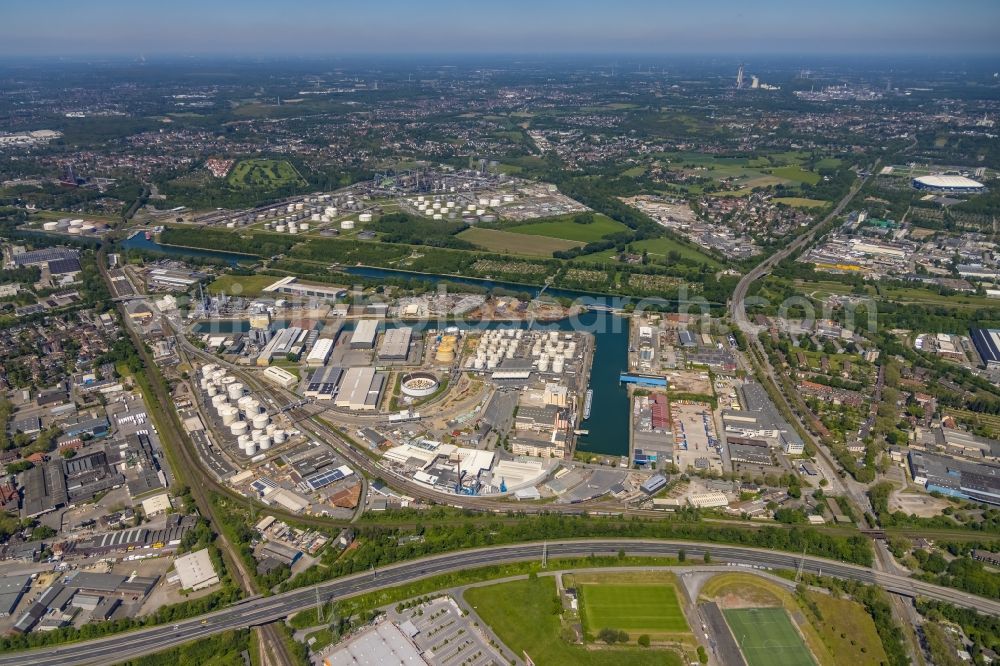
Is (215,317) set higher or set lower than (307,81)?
lower

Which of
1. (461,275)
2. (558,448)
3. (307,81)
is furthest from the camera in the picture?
(307,81)

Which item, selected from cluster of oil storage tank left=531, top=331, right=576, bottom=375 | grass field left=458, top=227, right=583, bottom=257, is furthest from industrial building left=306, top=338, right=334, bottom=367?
grass field left=458, top=227, right=583, bottom=257

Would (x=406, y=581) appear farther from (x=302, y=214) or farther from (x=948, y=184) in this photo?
(x=948, y=184)

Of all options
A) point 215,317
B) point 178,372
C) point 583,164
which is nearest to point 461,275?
point 215,317

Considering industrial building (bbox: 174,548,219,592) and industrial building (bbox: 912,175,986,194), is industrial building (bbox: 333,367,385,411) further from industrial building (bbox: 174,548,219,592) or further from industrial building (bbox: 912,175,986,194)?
industrial building (bbox: 912,175,986,194)

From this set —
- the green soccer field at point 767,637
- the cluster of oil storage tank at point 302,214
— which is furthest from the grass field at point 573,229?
the green soccer field at point 767,637

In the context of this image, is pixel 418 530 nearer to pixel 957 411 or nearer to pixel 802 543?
pixel 802 543
